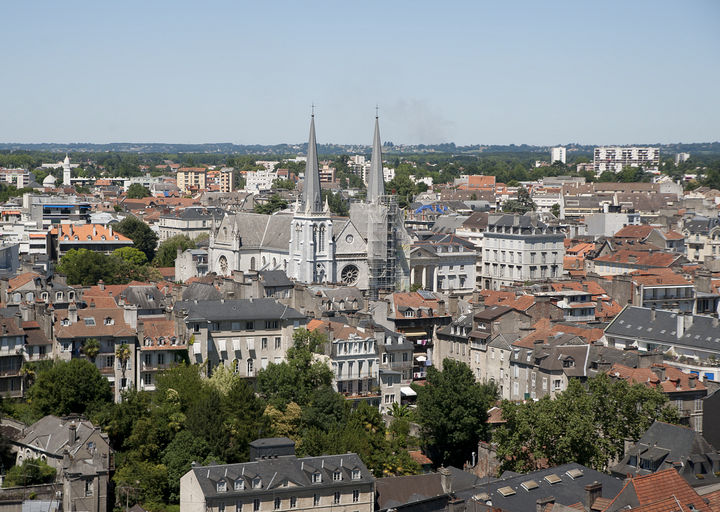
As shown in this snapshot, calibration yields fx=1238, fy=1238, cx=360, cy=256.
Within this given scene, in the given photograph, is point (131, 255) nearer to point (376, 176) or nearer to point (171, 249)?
point (171, 249)

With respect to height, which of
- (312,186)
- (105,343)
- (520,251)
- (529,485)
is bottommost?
(529,485)

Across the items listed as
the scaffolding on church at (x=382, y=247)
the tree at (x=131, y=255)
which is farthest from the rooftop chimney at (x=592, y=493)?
the tree at (x=131, y=255)

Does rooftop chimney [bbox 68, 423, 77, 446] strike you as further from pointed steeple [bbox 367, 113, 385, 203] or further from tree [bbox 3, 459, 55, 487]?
pointed steeple [bbox 367, 113, 385, 203]

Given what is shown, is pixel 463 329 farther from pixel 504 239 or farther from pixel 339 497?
pixel 504 239

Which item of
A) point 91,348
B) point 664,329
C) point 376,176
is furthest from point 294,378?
point 376,176

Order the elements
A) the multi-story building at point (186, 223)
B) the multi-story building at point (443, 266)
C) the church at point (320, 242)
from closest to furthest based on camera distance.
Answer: the church at point (320, 242) → the multi-story building at point (443, 266) → the multi-story building at point (186, 223)

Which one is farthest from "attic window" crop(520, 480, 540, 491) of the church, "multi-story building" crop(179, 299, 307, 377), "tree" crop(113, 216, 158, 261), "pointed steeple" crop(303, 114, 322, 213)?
"tree" crop(113, 216, 158, 261)

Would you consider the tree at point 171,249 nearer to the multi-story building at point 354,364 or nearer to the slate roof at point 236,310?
the slate roof at point 236,310
